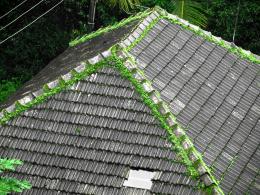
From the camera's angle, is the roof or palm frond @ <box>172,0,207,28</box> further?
palm frond @ <box>172,0,207,28</box>

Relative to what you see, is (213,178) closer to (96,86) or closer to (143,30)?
(96,86)

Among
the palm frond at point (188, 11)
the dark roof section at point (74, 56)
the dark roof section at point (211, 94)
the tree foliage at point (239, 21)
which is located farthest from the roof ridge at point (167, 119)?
the tree foliage at point (239, 21)

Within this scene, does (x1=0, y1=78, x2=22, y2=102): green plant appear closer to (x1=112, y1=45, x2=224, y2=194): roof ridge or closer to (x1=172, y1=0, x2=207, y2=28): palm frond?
(x1=172, y1=0, x2=207, y2=28): palm frond

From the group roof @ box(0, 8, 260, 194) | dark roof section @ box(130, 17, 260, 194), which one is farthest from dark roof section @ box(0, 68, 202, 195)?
dark roof section @ box(130, 17, 260, 194)

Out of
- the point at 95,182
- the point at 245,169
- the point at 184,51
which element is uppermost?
the point at 184,51

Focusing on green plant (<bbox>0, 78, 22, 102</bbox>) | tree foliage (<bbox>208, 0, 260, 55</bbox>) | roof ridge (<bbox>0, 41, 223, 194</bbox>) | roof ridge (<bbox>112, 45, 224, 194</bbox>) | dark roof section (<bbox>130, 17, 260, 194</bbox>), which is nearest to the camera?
roof ridge (<bbox>112, 45, 224, 194</bbox>)

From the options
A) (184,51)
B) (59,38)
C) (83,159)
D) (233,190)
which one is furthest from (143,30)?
(59,38)

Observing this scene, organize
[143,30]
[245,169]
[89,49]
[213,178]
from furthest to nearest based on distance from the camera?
[89,49], [143,30], [245,169], [213,178]

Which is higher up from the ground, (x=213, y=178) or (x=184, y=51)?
(x=184, y=51)
